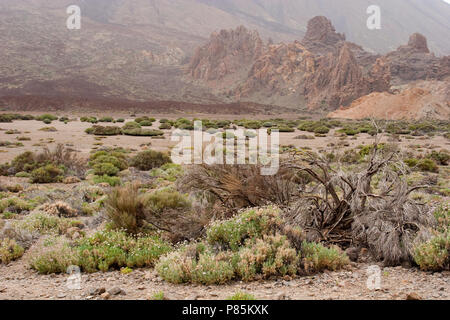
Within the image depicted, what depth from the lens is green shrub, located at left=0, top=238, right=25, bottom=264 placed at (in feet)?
18.6

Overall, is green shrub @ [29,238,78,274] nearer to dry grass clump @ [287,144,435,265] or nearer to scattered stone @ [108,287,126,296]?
scattered stone @ [108,287,126,296]

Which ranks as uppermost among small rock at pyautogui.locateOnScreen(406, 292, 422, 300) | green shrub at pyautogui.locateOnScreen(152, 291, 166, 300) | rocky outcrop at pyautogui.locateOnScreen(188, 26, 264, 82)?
rocky outcrop at pyautogui.locateOnScreen(188, 26, 264, 82)

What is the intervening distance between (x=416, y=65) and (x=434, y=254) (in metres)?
109

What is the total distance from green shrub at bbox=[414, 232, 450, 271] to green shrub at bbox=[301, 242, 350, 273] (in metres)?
0.91

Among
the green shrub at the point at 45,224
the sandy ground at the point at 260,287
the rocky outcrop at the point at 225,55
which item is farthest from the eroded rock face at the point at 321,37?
the sandy ground at the point at 260,287

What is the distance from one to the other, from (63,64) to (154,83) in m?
30.8

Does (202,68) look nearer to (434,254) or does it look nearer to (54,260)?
(54,260)

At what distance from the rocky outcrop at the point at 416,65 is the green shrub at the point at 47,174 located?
95042 millimetres

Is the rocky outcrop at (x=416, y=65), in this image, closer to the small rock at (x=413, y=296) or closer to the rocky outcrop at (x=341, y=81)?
the rocky outcrop at (x=341, y=81)

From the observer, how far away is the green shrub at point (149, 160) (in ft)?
52.0

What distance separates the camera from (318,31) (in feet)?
410

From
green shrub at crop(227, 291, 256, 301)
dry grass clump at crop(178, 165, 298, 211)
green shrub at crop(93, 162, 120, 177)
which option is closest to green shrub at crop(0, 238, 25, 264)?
dry grass clump at crop(178, 165, 298, 211)

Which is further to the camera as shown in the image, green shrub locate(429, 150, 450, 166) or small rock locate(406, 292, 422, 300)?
green shrub locate(429, 150, 450, 166)

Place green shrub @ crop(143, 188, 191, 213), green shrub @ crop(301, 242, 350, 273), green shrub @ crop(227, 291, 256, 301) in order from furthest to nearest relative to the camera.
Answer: green shrub @ crop(143, 188, 191, 213) → green shrub @ crop(301, 242, 350, 273) → green shrub @ crop(227, 291, 256, 301)
